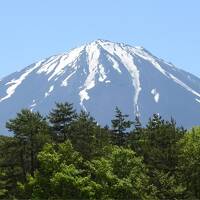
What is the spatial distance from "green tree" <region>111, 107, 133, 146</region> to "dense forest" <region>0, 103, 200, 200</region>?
151mm

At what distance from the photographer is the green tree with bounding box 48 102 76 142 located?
79.0 metres

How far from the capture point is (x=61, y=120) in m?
79.3

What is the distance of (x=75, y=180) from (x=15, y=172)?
12492mm

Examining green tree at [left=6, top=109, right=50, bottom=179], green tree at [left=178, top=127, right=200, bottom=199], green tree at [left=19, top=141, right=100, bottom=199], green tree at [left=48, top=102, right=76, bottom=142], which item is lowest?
green tree at [left=19, top=141, right=100, bottom=199]

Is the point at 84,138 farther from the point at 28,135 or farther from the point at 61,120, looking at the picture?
the point at 28,135

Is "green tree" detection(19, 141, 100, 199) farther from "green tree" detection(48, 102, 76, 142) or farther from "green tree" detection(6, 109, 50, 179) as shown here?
"green tree" detection(48, 102, 76, 142)

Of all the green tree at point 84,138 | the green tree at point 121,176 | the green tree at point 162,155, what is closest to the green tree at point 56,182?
the green tree at point 121,176

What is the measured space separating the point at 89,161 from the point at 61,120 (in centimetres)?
698

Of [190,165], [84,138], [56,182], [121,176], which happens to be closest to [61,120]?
[84,138]

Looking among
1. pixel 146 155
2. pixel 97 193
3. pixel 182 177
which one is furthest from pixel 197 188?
pixel 97 193

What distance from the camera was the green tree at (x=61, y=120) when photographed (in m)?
79.0

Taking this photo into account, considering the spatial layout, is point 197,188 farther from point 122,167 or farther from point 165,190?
point 122,167

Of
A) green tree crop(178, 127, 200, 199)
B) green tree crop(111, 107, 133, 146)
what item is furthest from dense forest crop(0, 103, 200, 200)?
green tree crop(111, 107, 133, 146)

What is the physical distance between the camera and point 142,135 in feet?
279
